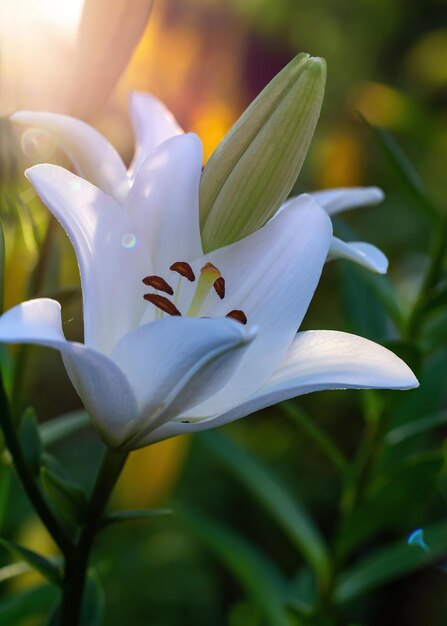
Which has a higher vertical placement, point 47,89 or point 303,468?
point 47,89

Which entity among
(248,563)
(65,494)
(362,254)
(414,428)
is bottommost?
(248,563)

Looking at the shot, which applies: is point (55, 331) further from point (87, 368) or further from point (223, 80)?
point (223, 80)

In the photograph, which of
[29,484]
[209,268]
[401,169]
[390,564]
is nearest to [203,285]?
[209,268]

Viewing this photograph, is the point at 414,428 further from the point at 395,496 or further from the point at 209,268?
the point at 209,268

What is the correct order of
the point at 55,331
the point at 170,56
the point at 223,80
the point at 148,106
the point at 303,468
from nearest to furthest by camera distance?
1. the point at 55,331
2. the point at 148,106
3. the point at 170,56
4. the point at 303,468
5. the point at 223,80

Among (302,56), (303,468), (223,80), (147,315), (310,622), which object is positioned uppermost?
(302,56)

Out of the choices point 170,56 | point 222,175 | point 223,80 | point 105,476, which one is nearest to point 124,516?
point 105,476

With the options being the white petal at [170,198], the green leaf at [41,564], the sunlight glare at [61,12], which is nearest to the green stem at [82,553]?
the green leaf at [41,564]
